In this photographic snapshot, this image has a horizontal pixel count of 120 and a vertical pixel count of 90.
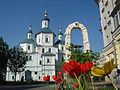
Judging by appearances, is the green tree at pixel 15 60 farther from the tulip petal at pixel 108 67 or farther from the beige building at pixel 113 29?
the tulip petal at pixel 108 67

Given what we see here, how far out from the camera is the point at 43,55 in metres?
56.7

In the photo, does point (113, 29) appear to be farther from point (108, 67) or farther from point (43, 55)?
point (43, 55)

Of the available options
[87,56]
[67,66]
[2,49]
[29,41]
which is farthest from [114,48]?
[29,41]

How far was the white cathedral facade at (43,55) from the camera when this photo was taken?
5641cm

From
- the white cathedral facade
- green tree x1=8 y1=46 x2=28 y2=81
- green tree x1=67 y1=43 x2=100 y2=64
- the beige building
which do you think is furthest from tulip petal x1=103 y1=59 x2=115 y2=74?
the white cathedral facade

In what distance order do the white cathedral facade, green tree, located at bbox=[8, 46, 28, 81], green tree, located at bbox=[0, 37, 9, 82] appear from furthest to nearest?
the white cathedral facade
green tree, located at bbox=[8, 46, 28, 81]
green tree, located at bbox=[0, 37, 9, 82]

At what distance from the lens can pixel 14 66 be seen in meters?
39.3

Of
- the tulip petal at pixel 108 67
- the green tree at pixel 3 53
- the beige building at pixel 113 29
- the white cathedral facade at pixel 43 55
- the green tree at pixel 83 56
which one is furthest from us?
the white cathedral facade at pixel 43 55

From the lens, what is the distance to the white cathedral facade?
2221 inches

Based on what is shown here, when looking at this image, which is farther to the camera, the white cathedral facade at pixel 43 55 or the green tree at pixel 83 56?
the white cathedral facade at pixel 43 55

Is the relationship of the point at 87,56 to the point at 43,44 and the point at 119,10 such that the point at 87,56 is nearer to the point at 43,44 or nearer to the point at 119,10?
the point at 119,10

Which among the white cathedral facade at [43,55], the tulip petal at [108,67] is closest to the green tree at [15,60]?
the white cathedral facade at [43,55]

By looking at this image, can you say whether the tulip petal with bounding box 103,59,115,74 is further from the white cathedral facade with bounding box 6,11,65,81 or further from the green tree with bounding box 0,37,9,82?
the white cathedral facade with bounding box 6,11,65,81

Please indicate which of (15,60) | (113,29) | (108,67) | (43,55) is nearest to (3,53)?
(15,60)
